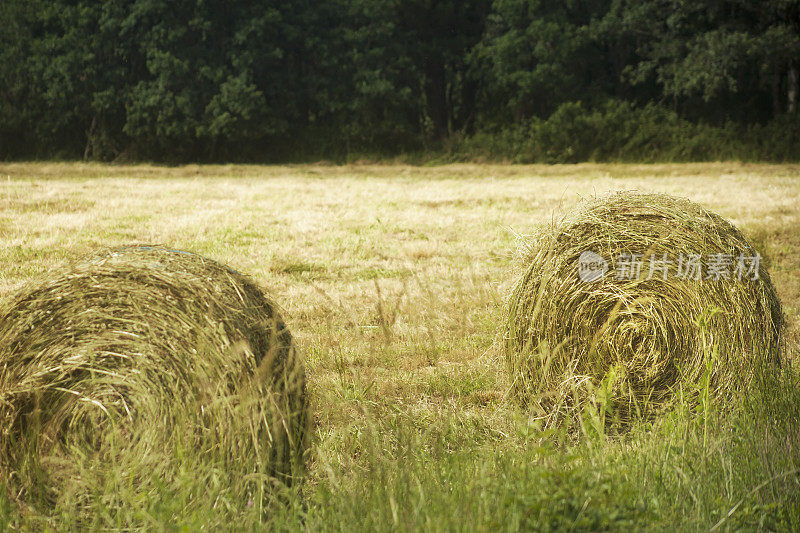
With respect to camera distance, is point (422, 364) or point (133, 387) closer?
point (133, 387)

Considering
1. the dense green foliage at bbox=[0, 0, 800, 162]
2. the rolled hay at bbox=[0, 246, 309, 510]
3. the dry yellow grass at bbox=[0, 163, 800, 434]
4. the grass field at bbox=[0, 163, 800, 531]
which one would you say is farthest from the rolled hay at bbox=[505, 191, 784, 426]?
the dense green foliage at bbox=[0, 0, 800, 162]

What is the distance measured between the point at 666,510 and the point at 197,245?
793cm

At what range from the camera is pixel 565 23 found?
90.1ft

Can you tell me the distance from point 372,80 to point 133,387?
1047 inches

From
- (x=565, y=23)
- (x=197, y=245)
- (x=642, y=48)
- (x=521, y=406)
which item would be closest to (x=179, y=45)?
(x=565, y=23)

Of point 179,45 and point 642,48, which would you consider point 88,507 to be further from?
point 642,48

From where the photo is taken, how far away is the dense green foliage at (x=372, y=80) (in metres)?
25.6

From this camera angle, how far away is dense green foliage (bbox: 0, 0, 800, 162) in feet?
83.9

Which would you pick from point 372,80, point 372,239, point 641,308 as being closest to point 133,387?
point 641,308

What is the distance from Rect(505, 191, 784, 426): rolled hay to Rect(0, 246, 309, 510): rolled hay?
1.72 m

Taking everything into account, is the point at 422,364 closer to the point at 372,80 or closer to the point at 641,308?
the point at 641,308

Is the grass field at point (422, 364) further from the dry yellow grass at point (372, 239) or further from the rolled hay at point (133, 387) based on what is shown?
the rolled hay at point (133, 387)

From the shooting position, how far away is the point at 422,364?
5.39 meters

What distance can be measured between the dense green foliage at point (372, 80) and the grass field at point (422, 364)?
8.53 metres
